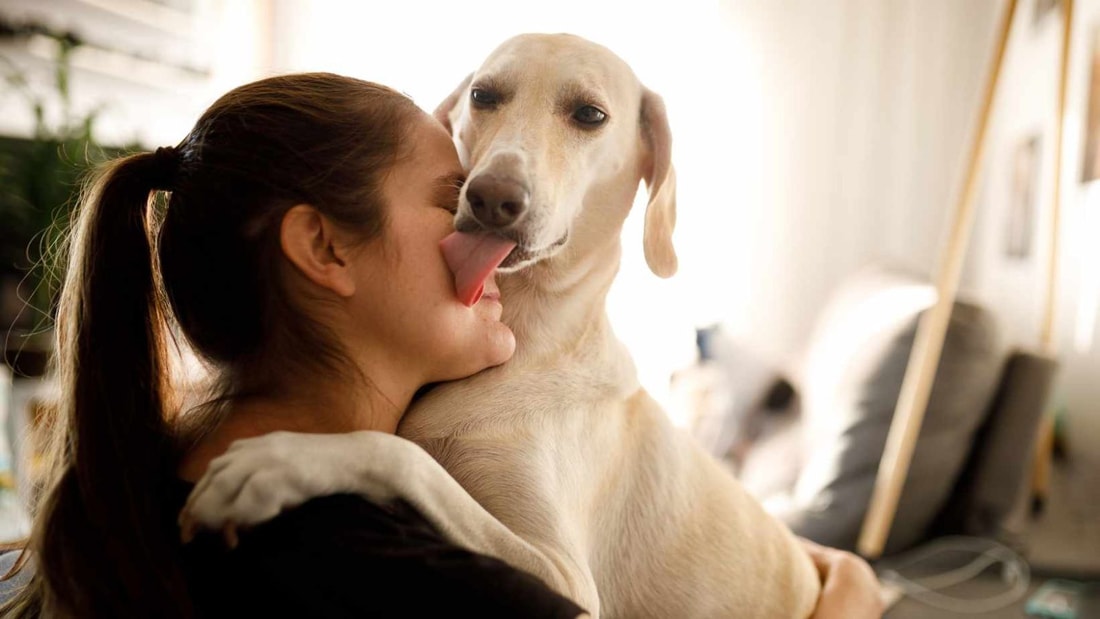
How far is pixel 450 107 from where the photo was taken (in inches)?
57.5

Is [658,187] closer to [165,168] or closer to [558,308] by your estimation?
[558,308]

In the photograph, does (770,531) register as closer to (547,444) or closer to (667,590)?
(667,590)

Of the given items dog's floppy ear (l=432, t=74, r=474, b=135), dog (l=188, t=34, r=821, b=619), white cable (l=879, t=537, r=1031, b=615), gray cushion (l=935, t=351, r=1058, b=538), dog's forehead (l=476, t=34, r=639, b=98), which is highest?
dog's forehead (l=476, t=34, r=639, b=98)

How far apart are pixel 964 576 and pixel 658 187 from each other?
1.75m

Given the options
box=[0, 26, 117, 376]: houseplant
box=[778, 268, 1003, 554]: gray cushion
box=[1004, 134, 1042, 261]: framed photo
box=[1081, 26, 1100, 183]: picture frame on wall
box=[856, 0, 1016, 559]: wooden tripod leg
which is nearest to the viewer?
box=[856, 0, 1016, 559]: wooden tripod leg

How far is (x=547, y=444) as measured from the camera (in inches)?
43.9

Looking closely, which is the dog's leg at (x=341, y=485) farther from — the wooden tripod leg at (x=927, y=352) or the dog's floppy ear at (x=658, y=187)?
the wooden tripod leg at (x=927, y=352)

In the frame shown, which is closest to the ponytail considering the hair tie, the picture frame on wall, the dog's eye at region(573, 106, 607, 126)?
the hair tie

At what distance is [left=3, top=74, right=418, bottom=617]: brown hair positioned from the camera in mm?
805

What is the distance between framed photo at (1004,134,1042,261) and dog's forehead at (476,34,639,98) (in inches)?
95.1

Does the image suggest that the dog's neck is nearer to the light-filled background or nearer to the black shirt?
the black shirt

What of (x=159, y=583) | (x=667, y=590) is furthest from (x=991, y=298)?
(x=159, y=583)

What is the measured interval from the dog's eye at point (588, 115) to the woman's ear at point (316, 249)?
509mm

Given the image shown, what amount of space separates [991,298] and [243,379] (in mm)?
3377
